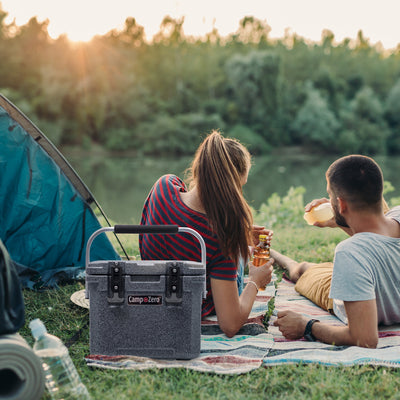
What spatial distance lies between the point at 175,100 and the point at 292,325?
4079 centimetres

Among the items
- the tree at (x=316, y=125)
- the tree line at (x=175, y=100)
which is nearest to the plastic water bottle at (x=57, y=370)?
the tree line at (x=175, y=100)

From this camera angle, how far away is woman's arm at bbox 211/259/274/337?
7.86ft

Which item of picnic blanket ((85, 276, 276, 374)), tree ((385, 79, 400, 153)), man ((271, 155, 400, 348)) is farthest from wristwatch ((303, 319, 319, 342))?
tree ((385, 79, 400, 153))

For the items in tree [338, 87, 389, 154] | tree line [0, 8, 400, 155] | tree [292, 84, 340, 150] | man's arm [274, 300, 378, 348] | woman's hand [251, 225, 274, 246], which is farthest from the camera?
tree [292, 84, 340, 150]

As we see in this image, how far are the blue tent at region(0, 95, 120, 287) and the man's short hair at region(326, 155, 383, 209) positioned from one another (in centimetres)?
189

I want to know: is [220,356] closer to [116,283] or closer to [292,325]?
[292,325]

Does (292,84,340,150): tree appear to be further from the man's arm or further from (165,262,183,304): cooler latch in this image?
(165,262,183,304): cooler latch

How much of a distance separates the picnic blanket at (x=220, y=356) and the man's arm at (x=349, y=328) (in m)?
0.13

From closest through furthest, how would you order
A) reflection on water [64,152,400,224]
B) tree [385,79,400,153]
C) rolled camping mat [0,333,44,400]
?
rolled camping mat [0,333,44,400], reflection on water [64,152,400,224], tree [385,79,400,153]

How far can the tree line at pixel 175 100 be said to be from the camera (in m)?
35.1

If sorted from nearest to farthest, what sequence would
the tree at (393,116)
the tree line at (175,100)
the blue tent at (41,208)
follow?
the blue tent at (41,208), the tree line at (175,100), the tree at (393,116)

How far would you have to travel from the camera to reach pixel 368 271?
238 centimetres

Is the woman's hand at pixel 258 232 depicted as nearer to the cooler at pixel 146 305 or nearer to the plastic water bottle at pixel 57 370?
the cooler at pixel 146 305

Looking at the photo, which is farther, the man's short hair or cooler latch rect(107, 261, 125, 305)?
the man's short hair
